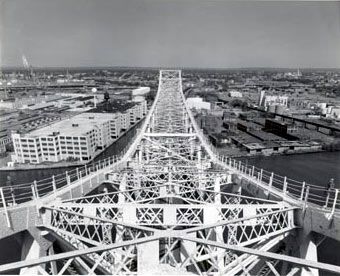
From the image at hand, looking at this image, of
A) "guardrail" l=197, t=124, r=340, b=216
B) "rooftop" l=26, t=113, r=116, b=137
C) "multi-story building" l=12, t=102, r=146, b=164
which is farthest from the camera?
"rooftop" l=26, t=113, r=116, b=137

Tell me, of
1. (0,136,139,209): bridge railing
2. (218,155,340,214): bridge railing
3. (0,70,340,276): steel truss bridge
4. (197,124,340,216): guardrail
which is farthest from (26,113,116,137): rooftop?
(0,70,340,276): steel truss bridge

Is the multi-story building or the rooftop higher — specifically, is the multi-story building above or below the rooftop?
below

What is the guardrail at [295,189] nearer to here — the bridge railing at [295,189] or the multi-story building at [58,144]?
the bridge railing at [295,189]

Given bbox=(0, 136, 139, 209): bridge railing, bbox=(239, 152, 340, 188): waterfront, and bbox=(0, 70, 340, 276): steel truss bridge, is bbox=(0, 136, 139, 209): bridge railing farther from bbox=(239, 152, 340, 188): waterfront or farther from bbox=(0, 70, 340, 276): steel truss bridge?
bbox=(239, 152, 340, 188): waterfront

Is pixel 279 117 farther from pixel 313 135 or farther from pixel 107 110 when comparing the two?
pixel 107 110

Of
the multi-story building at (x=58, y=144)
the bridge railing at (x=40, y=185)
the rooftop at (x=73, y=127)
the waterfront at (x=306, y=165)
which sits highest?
the bridge railing at (x=40, y=185)

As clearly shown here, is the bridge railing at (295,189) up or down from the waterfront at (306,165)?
up

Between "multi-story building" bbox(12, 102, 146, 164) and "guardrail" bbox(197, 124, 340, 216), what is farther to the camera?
"multi-story building" bbox(12, 102, 146, 164)

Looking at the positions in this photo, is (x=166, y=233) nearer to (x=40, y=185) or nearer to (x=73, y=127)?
(x=40, y=185)

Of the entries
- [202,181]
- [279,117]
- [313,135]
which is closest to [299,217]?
[202,181]

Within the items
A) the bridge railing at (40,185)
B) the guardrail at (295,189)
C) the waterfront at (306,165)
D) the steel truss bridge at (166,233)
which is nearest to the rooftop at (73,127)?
the bridge railing at (40,185)

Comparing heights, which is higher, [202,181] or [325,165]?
[202,181]
